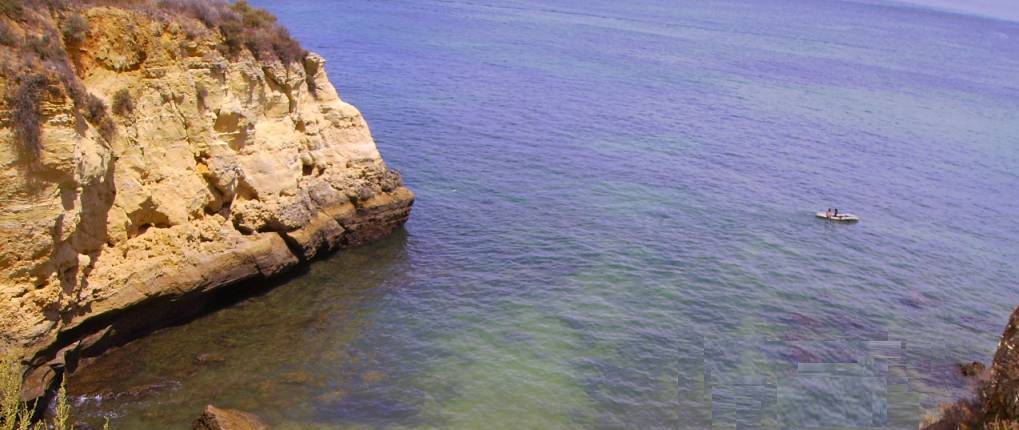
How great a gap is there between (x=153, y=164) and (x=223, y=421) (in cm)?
885

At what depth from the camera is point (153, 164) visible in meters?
24.5

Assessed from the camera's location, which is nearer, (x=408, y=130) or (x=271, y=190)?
(x=271, y=190)

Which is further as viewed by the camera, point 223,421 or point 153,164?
point 153,164

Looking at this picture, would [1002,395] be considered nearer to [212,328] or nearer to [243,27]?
[212,328]

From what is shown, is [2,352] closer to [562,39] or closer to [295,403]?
[295,403]

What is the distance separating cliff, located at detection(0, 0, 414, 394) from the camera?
19.8 meters

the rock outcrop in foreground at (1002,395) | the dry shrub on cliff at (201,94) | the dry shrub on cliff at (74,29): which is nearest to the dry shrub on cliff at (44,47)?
the dry shrub on cliff at (74,29)

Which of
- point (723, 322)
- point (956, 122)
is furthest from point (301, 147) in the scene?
point (956, 122)

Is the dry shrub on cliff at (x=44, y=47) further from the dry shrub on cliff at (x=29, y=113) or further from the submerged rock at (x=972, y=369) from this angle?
the submerged rock at (x=972, y=369)

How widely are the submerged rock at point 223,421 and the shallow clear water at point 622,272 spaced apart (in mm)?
885

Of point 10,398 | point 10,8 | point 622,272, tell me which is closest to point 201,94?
point 10,8

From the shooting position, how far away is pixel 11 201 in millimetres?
19234

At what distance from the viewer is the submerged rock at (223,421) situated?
784 inches

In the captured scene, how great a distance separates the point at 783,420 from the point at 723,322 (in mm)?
6026
